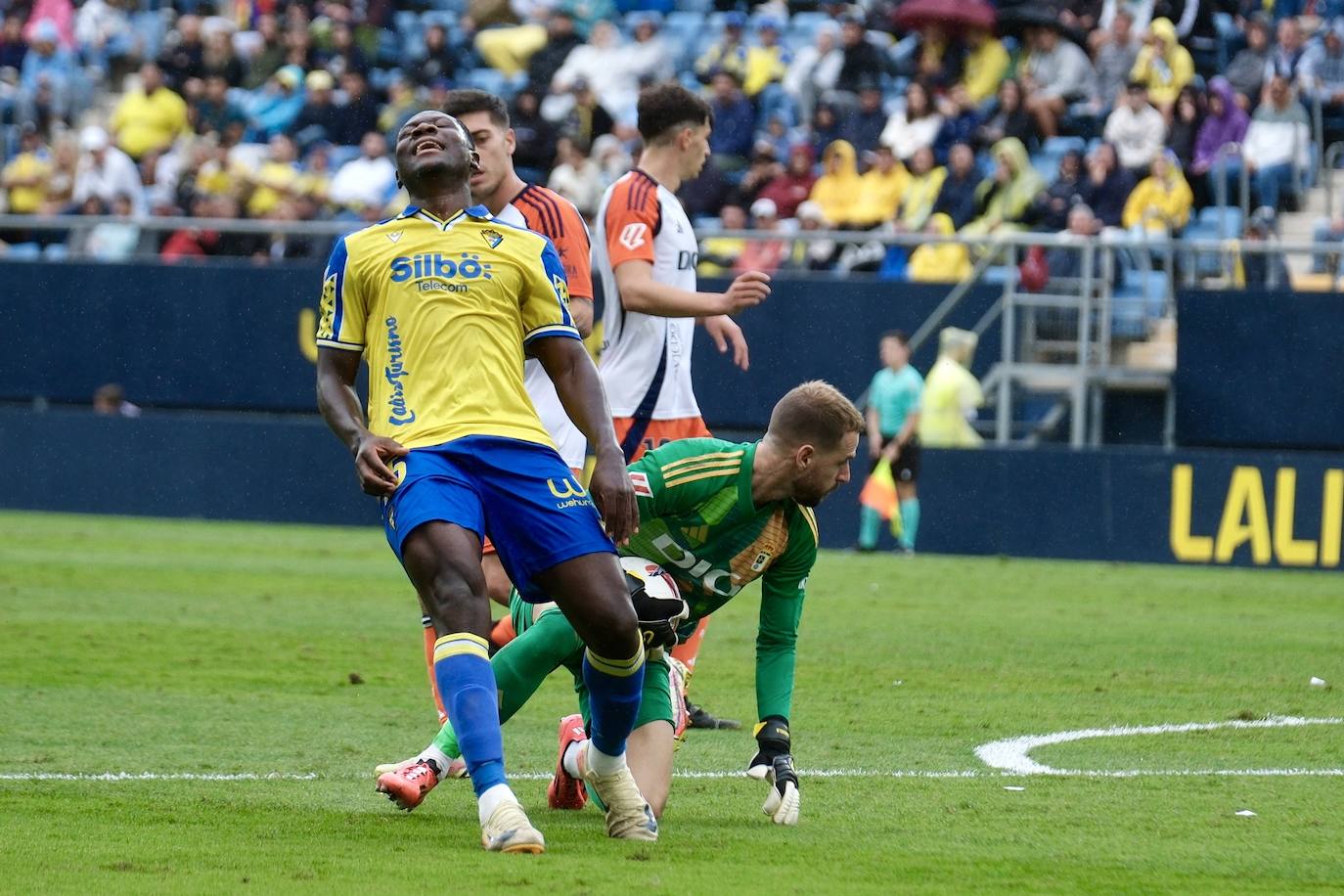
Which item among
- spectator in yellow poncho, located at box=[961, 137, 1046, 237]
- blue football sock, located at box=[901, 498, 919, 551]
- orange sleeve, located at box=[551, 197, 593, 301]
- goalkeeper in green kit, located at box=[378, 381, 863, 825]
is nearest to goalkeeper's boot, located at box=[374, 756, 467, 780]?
goalkeeper in green kit, located at box=[378, 381, 863, 825]

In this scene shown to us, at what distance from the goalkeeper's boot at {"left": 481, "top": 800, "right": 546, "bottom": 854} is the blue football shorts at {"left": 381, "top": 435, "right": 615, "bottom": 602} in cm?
63

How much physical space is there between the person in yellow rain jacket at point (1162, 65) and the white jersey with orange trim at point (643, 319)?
42.0 ft

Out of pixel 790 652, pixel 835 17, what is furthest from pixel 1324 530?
pixel 790 652

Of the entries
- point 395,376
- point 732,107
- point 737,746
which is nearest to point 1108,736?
point 737,746

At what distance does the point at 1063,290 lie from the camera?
19266 mm

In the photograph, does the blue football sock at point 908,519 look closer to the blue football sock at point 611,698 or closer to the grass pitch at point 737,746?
the grass pitch at point 737,746

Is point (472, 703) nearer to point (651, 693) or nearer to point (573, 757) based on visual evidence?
point (573, 757)

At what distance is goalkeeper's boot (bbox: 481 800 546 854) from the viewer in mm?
5367

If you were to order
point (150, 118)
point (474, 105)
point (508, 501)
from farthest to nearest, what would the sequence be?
point (150, 118), point (474, 105), point (508, 501)

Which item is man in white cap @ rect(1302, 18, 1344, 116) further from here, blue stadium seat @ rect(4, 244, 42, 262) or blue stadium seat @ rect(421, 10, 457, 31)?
blue stadium seat @ rect(4, 244, 42, 262)

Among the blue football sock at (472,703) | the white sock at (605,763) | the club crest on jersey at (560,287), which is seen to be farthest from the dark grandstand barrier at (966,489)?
the blue football sock at (472,703)

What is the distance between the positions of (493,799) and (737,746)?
263 centimetres

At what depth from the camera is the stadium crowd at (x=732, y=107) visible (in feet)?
65.7

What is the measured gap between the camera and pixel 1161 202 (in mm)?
19547
